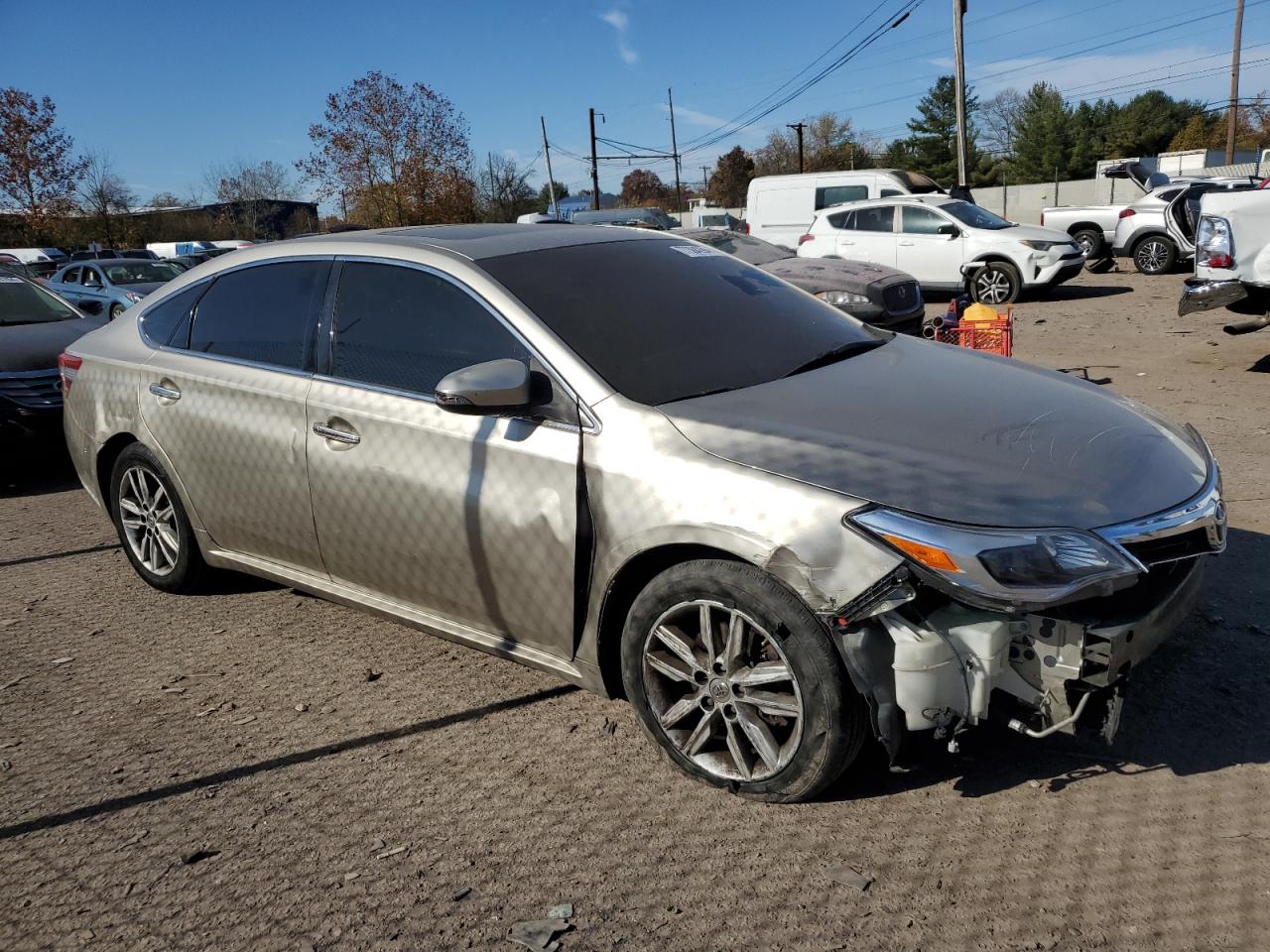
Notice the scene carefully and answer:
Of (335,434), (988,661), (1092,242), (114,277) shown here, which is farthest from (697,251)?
(1092,242)

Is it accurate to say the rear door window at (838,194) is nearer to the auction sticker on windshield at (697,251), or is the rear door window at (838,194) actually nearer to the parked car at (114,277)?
the parked car at (114,277)

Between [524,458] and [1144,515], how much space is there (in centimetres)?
181

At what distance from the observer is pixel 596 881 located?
270 cm

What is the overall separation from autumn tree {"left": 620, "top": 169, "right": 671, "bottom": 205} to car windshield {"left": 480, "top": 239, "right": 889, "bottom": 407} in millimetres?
106305

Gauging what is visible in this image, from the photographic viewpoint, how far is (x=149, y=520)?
15.9 ft

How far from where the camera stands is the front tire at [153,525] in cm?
467

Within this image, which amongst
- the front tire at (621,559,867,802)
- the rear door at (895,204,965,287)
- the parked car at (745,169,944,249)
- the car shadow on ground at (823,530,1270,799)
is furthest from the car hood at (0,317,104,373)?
the parked car at (745,169,944,249)

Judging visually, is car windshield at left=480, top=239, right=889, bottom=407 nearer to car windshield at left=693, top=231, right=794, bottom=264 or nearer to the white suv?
car windshield at left=693, top=231, right=794, bottom=264

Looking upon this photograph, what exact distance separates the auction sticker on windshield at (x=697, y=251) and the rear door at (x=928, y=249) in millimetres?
12021

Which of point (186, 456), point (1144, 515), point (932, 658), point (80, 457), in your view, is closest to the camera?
point (932, 658)

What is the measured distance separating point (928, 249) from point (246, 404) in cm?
1366

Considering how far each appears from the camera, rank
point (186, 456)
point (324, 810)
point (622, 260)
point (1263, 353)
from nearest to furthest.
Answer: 1. point (324, 810)
2. point (622, 260)
3. point (186, 456)
4. point (1263, 353)

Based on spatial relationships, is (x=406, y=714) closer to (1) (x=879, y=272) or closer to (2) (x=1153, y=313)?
(1) (x=879, y=272)

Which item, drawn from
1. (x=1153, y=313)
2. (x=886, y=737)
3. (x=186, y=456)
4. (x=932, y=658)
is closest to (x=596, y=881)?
(x=886, y=737)
